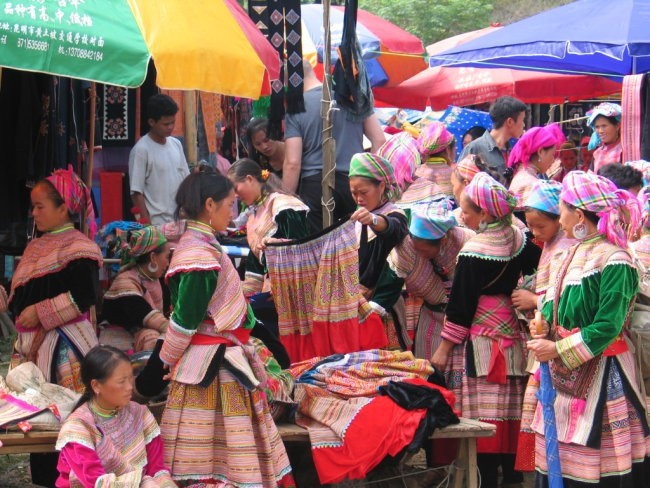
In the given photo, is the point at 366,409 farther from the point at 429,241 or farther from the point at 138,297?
the point at 138,297

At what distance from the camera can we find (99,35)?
404 cm

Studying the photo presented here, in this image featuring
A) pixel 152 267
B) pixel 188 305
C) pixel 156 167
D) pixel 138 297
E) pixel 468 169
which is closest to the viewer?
pixel 188 305

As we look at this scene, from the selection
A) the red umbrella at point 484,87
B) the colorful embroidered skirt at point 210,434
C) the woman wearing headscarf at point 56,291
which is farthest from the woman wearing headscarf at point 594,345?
the red umbrella at point 484,87

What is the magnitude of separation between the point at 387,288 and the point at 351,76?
1556 mm

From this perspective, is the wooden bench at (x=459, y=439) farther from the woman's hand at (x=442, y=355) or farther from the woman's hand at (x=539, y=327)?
the woman's hand at (x=539, y=327)

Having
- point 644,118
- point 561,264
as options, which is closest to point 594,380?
point 561,264

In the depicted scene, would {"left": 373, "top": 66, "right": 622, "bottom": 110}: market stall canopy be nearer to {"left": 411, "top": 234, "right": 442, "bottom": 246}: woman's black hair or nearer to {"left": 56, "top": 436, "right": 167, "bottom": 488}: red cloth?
{"left": 411, "top": 234, "right": 442, "bottom": 246}: woman's black hair

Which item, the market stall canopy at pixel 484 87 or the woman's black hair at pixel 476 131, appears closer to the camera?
the market stall canopy at pixel 484 87

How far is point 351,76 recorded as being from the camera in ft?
20.6

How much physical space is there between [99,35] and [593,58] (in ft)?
16.6

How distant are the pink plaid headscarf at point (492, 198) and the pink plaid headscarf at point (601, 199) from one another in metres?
0.60

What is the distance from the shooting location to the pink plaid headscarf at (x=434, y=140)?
23.2ft

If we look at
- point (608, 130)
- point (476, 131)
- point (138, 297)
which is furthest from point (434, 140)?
point (476, 131)

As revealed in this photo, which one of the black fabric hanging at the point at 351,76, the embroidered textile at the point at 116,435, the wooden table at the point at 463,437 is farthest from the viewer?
the black fabric hanging at the point at 351,76
